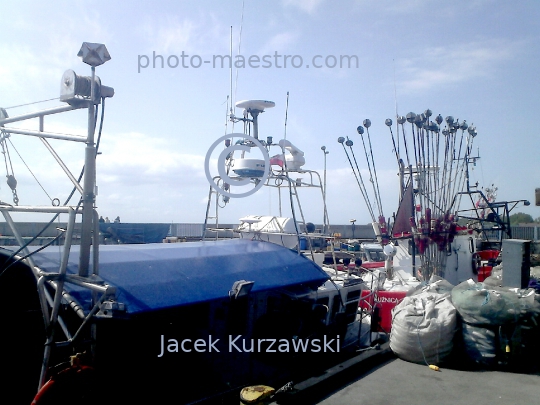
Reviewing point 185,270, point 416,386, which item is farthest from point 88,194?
point 416,386

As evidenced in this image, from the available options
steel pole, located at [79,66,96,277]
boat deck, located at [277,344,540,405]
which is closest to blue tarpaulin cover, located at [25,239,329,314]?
steel pole, located at [79,66,96,277]

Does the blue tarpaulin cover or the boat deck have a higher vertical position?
the blue tarpaulin cover

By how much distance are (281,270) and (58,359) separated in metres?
2.40

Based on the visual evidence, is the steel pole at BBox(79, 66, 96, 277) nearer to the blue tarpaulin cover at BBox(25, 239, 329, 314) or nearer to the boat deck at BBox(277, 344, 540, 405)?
the blue tarpaulin cover at BBox(25, 239, 329, 314)

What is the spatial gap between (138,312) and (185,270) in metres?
1.05

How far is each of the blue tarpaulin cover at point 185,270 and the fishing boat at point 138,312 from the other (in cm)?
1

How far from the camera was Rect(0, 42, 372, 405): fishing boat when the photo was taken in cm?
363

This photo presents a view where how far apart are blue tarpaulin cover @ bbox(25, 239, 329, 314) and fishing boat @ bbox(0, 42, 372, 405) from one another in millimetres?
15

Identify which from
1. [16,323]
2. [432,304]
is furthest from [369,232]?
[16,323]

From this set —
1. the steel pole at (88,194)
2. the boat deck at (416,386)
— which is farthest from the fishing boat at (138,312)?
the boat deck at (416,386)

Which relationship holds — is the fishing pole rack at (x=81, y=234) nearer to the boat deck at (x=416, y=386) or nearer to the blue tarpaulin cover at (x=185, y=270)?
the blue tarpaulin cover at (x=185, y=270)

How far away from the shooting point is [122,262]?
4566 mm

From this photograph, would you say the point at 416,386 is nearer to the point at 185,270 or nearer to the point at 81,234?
the point at 185,270

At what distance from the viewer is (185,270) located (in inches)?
184
